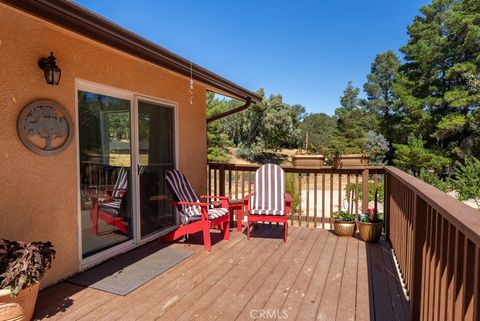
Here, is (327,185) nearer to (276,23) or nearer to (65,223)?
(276,23)

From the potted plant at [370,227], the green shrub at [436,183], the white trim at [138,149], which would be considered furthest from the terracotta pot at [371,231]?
the green shrub at [436,183]

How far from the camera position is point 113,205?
3.60 meters

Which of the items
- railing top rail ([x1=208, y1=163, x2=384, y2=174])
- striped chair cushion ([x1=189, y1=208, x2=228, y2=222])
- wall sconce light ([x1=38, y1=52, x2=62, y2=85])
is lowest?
striped chair cushion ([x1=189, y1=208, x2=228, y2=222])

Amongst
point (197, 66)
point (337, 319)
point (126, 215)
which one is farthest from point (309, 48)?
point (337, 319)

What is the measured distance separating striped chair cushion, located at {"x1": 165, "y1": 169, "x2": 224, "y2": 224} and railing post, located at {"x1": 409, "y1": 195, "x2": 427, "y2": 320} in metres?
2.34

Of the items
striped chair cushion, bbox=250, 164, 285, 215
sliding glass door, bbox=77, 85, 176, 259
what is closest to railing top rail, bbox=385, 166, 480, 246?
striped chair cushion, bbox=250, 164, 285, 215

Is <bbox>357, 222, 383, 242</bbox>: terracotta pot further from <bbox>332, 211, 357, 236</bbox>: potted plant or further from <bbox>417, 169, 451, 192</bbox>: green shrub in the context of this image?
<bbox>417, 169, 451, 192</bbox>: green shrub

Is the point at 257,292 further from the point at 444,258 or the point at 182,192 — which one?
the point at 182,192

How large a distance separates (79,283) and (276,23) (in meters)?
10.4

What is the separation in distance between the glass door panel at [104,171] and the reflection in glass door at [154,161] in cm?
22

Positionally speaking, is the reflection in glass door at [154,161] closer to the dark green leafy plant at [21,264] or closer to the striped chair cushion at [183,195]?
the striped chair cushion at [183,195]

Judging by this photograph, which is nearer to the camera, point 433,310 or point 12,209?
point 433,310

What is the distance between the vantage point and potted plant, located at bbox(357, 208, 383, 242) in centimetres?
405

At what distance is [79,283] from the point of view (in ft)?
9.30
